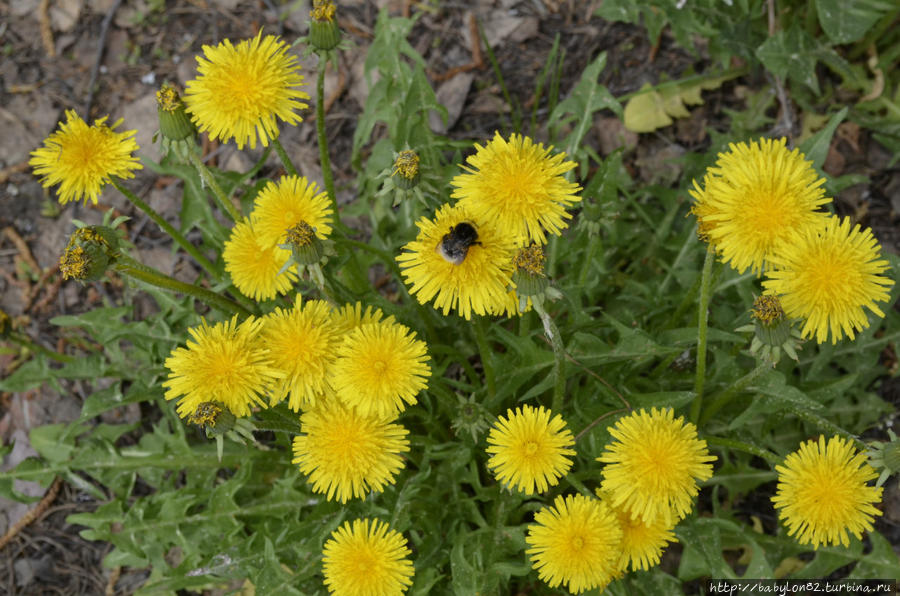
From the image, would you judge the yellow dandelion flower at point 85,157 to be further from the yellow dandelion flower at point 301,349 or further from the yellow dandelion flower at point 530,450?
the yellow dandelion flower at point 530,450

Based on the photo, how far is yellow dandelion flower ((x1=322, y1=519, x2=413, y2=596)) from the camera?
2.31m

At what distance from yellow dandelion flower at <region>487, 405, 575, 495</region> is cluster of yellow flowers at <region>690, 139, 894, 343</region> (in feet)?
2.43

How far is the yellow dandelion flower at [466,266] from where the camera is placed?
7.18 feet

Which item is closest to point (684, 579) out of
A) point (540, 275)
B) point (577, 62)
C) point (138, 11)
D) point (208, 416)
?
point (540, 275)

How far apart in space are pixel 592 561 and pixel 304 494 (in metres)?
1.37

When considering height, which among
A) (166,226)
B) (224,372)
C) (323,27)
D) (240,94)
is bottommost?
(224,372)

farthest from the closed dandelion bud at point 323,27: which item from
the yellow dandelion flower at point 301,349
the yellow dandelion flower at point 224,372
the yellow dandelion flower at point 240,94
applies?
the yellow dandelion flower at point 224,372

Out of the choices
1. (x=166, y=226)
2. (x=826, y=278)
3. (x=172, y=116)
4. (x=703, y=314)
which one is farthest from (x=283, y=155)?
(x=826, y=278)

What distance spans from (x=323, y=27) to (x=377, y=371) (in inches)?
47.6

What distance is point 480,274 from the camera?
221cm

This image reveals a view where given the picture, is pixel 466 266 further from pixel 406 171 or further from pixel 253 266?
pixel 253 266

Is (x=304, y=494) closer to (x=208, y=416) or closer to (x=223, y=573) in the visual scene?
(x=223, y=573)

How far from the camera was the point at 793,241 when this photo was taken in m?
2.12

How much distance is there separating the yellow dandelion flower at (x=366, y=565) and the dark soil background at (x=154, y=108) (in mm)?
1912
